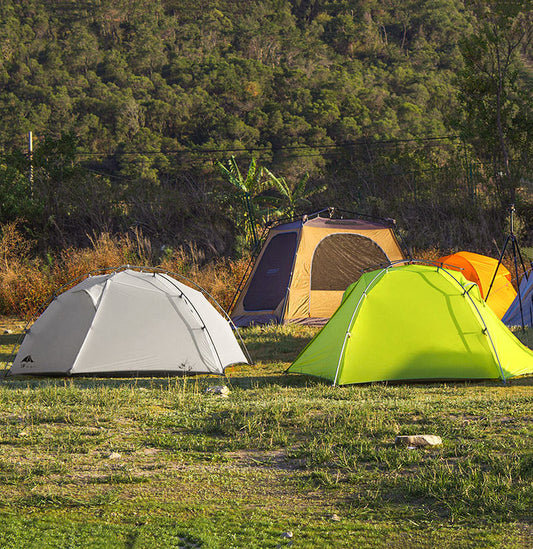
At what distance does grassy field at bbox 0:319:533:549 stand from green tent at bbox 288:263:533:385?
0.59m

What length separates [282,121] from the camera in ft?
134

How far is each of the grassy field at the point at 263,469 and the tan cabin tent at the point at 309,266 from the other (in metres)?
5.91

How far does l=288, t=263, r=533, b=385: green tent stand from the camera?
7.61 metres

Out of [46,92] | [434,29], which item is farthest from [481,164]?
[434,29]

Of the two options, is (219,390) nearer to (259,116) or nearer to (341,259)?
(341,259)

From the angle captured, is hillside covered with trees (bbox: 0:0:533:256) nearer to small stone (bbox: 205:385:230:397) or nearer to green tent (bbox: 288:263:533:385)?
green tent (bbox: 288:263:533:385)

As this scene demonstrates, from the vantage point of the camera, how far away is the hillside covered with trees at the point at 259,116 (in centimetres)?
2066

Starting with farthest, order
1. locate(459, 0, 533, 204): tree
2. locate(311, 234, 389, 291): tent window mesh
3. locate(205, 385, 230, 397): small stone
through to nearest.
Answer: locate(459, 0, 533, 204): tree
locate(311, 234, 389, 291): tent window mesh
locate(205, 385, 230, 397): small stone

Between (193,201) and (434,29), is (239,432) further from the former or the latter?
(434,29)

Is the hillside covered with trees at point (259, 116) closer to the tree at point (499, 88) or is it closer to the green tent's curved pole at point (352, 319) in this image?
the tree at point (499, 88)

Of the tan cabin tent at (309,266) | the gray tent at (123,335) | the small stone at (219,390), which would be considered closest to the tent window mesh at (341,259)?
the tan cabin tent at (309,266)

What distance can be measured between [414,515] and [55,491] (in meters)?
1.91

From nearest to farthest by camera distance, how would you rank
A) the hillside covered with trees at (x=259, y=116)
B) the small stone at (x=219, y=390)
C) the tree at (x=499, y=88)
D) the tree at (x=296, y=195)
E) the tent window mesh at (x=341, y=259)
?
the small stone at (x=219, y=390)
the tent window mesh at (x=341, y=259)
the tree at (x=499, y=88)
the hillside covered with trees at (x=259, y=116)
the tree at (x=296, y=195)

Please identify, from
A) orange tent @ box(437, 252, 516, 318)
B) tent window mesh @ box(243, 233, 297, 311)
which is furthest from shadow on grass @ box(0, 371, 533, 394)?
orange tent @ box(437, 252, 516, 318)
